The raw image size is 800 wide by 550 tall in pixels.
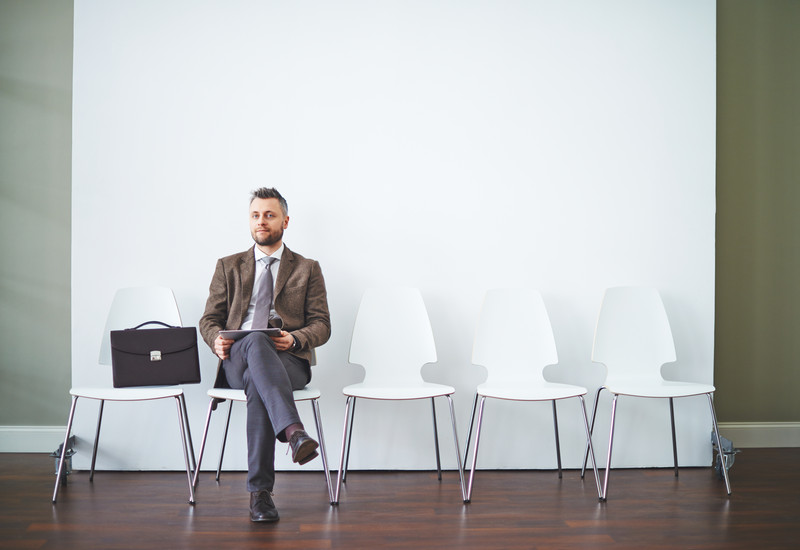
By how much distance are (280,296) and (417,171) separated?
0.96 metres

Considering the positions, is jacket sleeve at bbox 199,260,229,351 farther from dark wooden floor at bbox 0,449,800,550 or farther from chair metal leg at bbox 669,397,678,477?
chair metal leg at bbox 669,397,678,477

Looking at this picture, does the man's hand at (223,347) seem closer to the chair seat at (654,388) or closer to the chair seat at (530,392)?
the chair seat at (530,392)

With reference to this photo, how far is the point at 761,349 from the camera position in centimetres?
338

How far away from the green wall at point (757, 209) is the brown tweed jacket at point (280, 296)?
2.33m

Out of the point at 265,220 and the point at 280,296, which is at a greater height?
the point at 265,220

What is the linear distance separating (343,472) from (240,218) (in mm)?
1351

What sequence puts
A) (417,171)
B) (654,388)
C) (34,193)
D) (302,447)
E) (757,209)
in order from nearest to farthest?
1. (302,447)
2. (654,388)
3. (417,171)
4. (34,193)
5. (757,209)

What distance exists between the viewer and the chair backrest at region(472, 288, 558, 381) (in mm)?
2814

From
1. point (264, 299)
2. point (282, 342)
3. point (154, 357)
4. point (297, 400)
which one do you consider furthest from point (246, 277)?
point (297, 400)

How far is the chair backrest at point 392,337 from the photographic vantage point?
9.18 ft

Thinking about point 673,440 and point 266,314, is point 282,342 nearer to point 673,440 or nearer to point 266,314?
point 266,314

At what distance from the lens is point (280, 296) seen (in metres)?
2.63

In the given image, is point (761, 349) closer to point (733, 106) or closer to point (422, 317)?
point (733, 106)

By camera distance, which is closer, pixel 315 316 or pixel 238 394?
pixel 238 394
